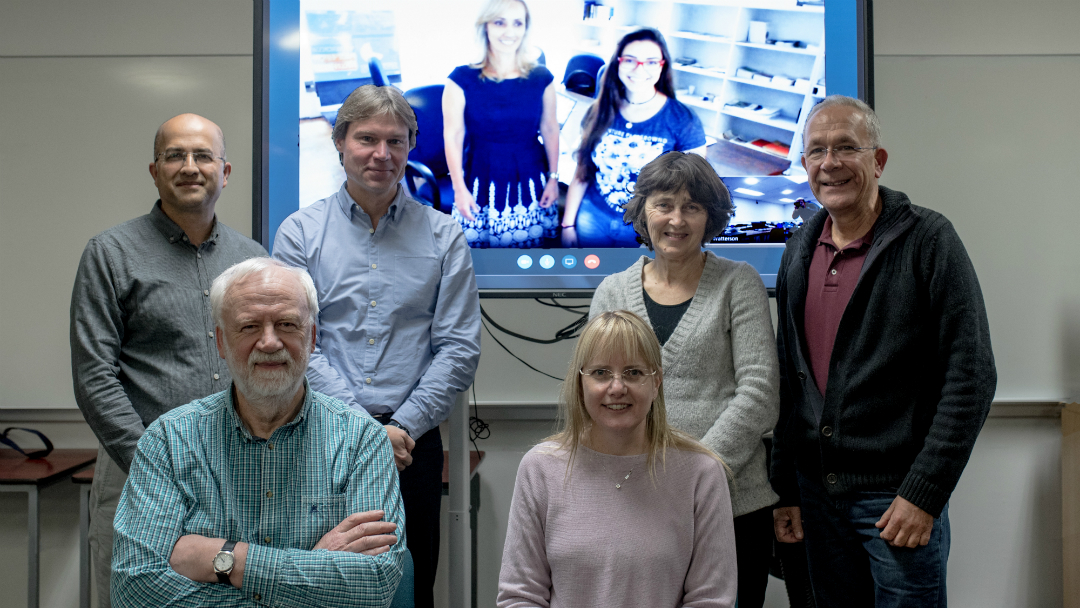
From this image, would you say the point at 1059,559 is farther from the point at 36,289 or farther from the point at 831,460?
the point at 36,289

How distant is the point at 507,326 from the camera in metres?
3.04

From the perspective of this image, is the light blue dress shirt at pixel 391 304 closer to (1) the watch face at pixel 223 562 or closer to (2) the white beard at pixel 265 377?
(2) the white beard at pixel 265 377

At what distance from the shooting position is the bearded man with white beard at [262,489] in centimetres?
131

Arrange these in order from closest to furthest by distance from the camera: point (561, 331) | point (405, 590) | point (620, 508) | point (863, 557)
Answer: point (620, 508) < point (405, 590) < point (863, 557) < point (561, 331)

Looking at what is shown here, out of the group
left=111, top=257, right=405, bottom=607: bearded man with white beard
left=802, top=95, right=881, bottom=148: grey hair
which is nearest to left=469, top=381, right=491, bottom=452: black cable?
left=111, top=257, right=405, bottom=607: bearded man with white beard

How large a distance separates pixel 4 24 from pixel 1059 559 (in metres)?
5.09

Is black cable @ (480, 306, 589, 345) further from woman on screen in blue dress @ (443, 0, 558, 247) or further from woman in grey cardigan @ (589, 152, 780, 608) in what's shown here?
woman in grey cardigan @ (589, 152, 780, 608)

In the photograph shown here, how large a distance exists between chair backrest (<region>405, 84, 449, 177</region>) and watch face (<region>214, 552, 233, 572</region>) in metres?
1.55

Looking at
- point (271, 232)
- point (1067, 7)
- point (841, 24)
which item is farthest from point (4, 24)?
point (1067, 7)

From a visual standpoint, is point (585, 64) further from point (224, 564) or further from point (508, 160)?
point (224, 564)

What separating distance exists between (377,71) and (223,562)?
182 cm

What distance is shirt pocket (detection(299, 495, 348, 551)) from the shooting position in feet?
4.61

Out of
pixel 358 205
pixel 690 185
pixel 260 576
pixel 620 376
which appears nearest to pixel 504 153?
pixel 358 205

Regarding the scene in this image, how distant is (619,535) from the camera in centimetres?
139
